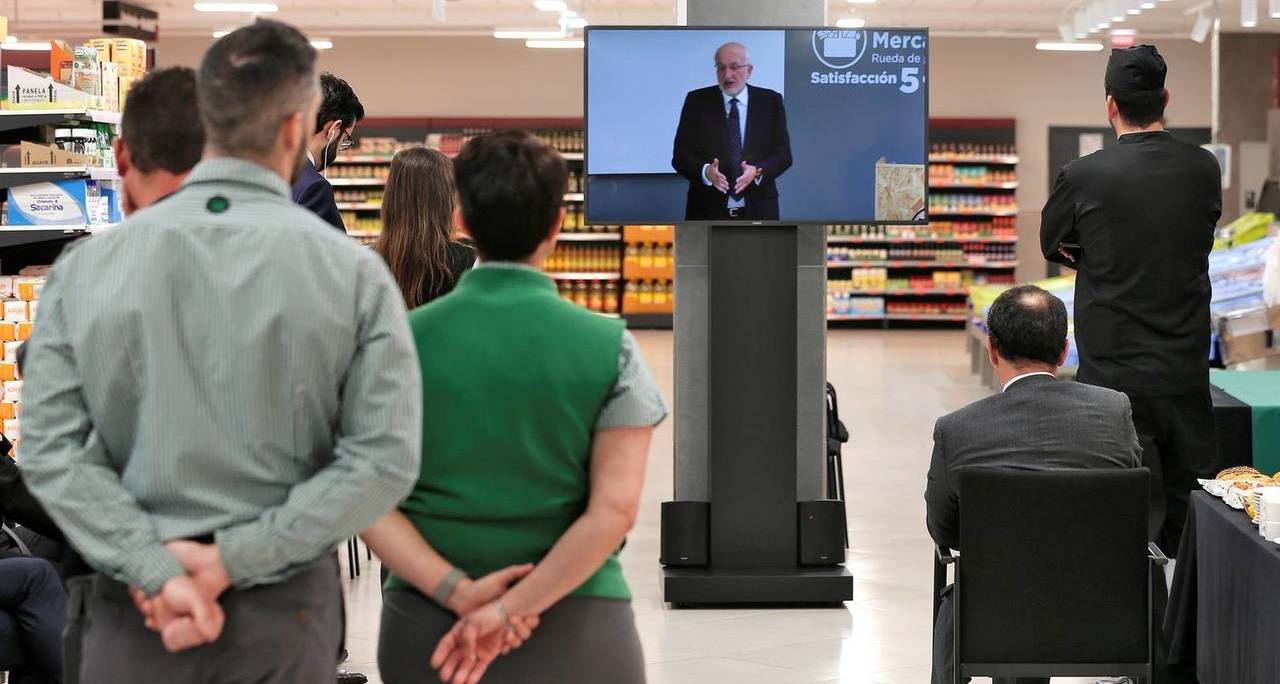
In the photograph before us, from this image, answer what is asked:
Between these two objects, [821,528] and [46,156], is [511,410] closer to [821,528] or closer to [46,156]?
[821,528]

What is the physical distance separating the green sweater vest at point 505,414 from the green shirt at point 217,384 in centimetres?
13

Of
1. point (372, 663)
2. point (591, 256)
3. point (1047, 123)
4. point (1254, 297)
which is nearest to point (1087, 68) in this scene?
point (1047, 123)

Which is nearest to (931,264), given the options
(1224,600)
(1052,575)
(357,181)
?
(357,181)

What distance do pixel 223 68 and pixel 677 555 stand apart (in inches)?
135

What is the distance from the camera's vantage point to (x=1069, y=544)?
2.96 meters

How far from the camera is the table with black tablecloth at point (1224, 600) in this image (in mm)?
3084

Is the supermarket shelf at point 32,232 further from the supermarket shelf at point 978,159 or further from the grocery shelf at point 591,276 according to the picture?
the supermarket shelf at point 978,159

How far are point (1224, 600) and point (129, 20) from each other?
13.7 metres

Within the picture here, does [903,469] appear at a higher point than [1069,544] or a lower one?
lower

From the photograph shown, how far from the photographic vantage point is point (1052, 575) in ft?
9.75

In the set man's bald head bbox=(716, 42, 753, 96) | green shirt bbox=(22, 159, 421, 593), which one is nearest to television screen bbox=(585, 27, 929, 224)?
man's bald head bbox=(716, 42, 753, 96)

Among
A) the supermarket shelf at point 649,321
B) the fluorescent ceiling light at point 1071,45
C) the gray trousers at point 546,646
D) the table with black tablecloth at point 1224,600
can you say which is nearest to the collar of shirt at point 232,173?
the gray trousers at point 546,646

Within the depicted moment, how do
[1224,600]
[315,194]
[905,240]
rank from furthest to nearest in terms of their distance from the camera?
[905,240] < [315,194] < [1224,600]

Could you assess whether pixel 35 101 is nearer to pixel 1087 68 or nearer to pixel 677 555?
pixel 677 555
